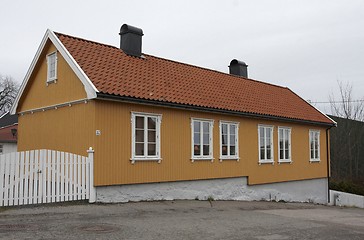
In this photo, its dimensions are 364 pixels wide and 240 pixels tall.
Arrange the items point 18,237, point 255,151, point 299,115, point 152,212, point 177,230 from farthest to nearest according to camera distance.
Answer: point 299,115 → point 255,151 → point 152,212 → point 177,230 → point 18,237

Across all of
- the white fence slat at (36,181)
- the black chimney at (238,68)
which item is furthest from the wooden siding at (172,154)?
the black chimney at (238,68)

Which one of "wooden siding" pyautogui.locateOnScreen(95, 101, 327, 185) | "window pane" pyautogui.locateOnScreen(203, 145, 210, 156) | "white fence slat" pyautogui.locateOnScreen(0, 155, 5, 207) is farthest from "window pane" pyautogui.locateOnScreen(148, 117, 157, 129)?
"white fence slat" pyautogui.locateOnScreen(0, 155, 5, 207)

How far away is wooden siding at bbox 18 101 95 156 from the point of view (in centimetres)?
1408

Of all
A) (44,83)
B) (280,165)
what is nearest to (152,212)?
(44,83)

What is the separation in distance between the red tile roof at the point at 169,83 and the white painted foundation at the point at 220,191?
3187 mm

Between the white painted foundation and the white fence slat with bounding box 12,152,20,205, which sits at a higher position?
the white fence slat with bounding box 12,152,20,205

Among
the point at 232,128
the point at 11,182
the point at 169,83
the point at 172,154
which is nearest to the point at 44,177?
the point at 11,182

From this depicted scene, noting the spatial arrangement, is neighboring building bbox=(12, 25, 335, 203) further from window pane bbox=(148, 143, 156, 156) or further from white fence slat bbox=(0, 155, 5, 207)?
white fence slat bbox=(0, 155, 5, 207)

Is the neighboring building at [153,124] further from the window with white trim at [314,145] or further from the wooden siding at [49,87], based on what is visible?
the window with white trim at [314,145]

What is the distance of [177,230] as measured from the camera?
971cm

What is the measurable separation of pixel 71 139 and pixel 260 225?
7430mm

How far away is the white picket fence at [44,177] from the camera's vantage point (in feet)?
38.3

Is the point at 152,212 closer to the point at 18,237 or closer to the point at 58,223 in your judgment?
the point at 58,223

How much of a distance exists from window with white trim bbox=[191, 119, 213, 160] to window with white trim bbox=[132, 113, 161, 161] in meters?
2.03
